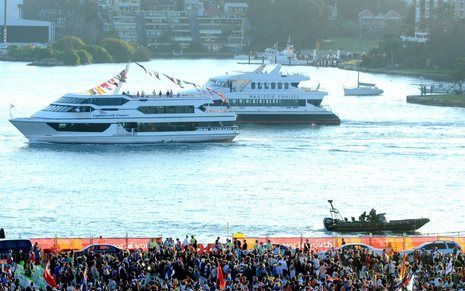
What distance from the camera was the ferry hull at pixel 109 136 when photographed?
206ft

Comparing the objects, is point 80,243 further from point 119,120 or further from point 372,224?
point 119,120

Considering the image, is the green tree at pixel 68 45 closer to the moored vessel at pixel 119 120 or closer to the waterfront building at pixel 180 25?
the waterfront building at pixel 180 25

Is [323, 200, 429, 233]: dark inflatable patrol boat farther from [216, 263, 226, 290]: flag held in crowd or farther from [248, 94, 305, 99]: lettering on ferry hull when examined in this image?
[248, 94, 305, 99]: lettering on ferry hull

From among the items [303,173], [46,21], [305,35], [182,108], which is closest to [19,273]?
[303,173]

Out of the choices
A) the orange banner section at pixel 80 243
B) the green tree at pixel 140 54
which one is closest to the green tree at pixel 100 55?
the green tree at pixel 140 54

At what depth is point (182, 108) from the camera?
63406mm

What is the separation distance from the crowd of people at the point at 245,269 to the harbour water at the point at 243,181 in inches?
436

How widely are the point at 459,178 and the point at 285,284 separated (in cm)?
2772

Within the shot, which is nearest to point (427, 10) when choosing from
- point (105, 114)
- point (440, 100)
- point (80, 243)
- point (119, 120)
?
point (440, 100)

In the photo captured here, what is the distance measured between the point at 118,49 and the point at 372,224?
112 metres

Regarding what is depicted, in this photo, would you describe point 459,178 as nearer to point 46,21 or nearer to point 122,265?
point 122,265

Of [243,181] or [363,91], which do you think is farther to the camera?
[363,91]

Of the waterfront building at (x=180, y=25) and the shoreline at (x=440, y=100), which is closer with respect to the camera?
the shoreline at (x=440, y=100)

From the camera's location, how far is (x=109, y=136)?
63156 millimetres
